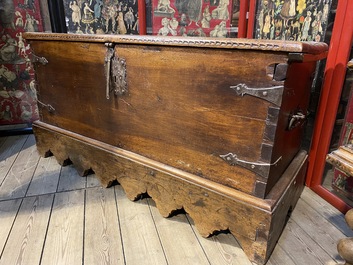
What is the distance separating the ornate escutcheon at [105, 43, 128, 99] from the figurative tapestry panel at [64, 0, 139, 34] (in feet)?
2.86

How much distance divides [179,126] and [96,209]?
2.21 ft

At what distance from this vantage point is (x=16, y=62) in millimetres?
2365

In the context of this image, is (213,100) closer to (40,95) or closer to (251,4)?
(251,4)

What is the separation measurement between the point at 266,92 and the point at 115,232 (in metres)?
0.93

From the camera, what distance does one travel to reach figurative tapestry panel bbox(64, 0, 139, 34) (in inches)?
81.4

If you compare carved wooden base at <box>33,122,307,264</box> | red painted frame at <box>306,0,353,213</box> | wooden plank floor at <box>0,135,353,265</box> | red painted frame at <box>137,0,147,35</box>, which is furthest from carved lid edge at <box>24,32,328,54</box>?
wooden plank floor at <box>0,135,353,265</box>

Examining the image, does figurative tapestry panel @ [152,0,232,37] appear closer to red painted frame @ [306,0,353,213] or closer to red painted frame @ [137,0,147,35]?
red painted frame @ [137,0,147,35]

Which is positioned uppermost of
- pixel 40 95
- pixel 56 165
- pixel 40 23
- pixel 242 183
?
pixel 40 23

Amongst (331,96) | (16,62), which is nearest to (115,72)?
(331,96)

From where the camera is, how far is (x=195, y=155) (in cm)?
121

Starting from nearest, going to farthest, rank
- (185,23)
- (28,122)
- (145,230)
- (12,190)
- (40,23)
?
(145,230)
(12,190)
(185,23)
(40,23)
(28,122)

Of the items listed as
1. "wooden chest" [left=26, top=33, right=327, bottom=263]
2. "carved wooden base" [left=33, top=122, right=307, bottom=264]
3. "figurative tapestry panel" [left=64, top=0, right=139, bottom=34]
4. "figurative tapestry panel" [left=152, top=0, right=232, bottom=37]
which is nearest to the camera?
"wooden chest" [left=26, top=33, right=327, bottom=263]

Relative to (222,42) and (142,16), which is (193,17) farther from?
(222,42)

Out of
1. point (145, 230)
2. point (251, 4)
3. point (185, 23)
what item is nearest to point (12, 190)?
point (145, 230)
